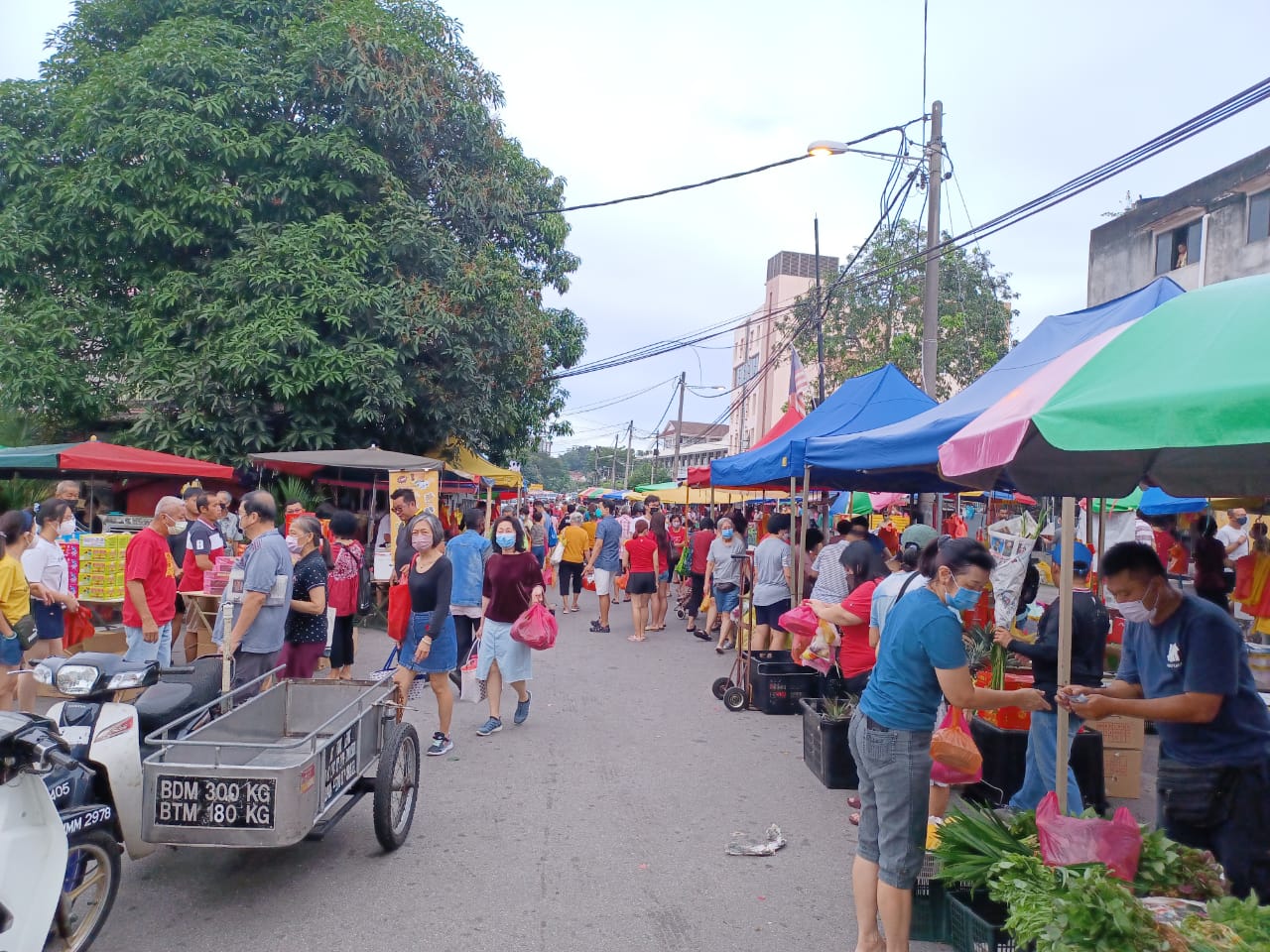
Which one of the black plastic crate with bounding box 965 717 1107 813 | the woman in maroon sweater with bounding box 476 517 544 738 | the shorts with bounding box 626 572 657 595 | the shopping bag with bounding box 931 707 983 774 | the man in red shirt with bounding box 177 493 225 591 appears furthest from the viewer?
the shorts with bounding box 626 572 657 595

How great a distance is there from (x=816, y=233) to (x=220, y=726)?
59.9 feet

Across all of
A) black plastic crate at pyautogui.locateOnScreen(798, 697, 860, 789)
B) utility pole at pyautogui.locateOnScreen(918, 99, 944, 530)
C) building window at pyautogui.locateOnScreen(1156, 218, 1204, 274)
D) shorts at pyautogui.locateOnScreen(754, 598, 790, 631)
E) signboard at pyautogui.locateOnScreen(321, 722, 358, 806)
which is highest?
building window at pyautogui.locateOnScreen(1156, 218, 1204, 274)

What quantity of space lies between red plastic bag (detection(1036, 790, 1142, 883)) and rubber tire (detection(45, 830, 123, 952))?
3765 millimetres

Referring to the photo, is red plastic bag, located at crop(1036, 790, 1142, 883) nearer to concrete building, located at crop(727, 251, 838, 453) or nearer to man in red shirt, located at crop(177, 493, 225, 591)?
man in red shirt, located at crop(177, 493, 225, 591)

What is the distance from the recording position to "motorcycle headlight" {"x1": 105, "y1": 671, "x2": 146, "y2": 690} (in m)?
4.12

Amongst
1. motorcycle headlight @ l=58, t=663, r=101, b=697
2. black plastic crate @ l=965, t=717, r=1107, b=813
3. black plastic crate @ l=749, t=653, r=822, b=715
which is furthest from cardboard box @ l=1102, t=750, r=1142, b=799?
motorcycle headlight @ l=58, t=663, r=101, b=697

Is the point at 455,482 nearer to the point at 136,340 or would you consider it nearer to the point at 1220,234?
the point at 136,340

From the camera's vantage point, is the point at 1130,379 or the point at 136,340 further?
the point at 136,340

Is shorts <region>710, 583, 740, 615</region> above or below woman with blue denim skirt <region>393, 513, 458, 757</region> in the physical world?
below

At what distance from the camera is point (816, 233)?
2039cm

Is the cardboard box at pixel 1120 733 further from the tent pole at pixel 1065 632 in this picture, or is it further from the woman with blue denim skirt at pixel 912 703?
the woman with blue denim skirt at pixel 912 703

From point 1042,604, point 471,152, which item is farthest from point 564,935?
point 471,152

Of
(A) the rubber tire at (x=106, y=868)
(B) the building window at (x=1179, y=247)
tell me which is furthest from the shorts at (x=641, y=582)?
(B) the building window at (x=1179, y=247)

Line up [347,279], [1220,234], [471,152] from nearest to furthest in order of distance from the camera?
[347,279] < [471,152] < [1220,234]
